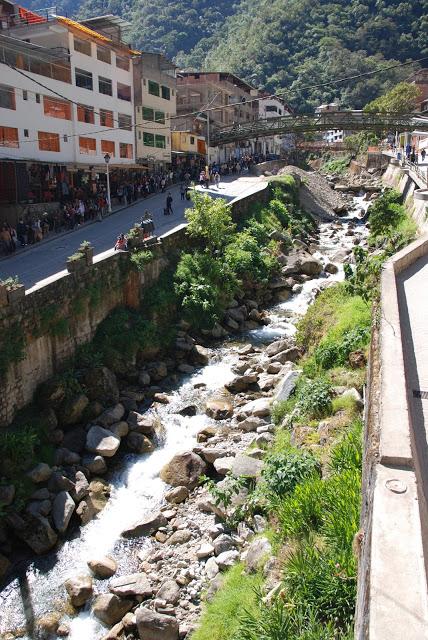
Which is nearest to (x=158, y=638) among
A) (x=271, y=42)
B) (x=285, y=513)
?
(x=285, y=513)

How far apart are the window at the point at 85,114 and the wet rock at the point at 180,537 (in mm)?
26498

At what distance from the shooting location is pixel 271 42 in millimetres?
115375

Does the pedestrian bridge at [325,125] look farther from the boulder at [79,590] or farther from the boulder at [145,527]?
the boulder at [79,590]

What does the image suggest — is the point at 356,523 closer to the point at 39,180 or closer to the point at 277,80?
the point at 39,180

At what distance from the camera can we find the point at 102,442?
1572 centimetres

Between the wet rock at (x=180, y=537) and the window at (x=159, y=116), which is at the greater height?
the window at (x=159, y=116)

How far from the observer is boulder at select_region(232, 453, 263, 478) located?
12774 mm

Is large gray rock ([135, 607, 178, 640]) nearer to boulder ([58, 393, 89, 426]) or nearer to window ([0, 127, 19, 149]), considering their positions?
boulder ([58, 393, 89, 426])

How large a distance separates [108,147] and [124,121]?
3364 mm

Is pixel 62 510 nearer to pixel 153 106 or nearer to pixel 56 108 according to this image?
pixel 56 108

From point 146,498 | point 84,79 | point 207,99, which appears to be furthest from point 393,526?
point 207,99

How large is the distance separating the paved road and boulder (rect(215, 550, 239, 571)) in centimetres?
1044

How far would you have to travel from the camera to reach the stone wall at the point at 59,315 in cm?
1630

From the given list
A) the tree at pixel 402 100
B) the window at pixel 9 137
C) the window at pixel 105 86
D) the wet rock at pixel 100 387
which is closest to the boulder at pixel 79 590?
the wet rock at pixel 100 387
